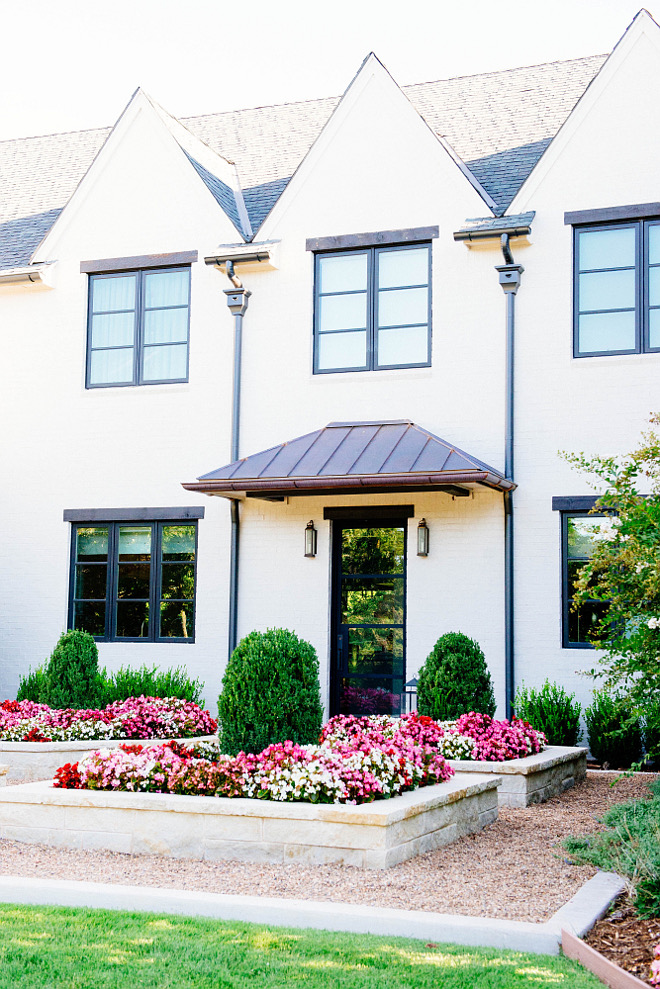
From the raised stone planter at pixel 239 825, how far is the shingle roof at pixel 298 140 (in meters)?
9.00

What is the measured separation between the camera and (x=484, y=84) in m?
16.8

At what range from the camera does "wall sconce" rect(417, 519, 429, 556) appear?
13.3 meters

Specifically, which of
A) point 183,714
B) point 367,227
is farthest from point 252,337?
point 183,714

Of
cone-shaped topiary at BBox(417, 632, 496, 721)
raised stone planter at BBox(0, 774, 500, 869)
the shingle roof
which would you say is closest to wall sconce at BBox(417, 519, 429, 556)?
cone-shaped topiary at BBox(417, 632, 496, 721)

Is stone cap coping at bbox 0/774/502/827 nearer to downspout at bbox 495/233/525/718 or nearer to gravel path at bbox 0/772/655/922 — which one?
gravel path at bbox 0/772/655/922

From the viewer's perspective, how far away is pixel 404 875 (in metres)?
6.68

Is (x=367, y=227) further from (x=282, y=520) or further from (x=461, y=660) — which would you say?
(x=461, y=660)

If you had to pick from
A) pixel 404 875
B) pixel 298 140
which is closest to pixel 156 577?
pixel 298 140

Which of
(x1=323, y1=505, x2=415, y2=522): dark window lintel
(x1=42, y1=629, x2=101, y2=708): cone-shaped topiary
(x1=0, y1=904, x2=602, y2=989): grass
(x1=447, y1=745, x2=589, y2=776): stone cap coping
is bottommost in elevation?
Answer: (x1=0, y1=904, x2=602, y2=989): grass

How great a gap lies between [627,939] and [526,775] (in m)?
4.11

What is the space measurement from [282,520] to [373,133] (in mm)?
5421

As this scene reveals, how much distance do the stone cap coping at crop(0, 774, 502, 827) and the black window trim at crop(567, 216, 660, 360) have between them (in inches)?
263

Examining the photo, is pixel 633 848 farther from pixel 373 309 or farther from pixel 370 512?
pixel 373 309

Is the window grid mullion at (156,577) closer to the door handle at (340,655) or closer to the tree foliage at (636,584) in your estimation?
the door handle at (340,655)
